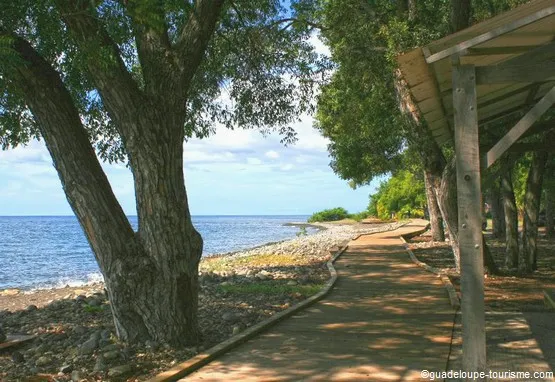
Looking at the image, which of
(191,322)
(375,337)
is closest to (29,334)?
(191,322)


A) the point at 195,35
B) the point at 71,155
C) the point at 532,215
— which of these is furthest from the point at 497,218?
the point at 71,155

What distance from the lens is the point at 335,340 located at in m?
6.87

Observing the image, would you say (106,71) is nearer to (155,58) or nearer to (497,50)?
(155,58)

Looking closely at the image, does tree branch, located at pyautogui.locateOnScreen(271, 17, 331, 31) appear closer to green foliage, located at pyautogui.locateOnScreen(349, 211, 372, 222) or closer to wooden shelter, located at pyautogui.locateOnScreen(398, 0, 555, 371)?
wooden shelter, located at pyautogui.locateOnScreen(398, 0, 555, 371)

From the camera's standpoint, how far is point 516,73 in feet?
15.6

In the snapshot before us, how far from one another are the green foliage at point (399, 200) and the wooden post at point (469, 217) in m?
48.5

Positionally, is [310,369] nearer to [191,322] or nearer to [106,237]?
[191,322]

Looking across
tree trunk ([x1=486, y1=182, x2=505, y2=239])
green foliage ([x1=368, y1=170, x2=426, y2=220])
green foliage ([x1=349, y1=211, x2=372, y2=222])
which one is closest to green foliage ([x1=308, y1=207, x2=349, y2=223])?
green foliage ([x1=349, y1=211, x2=372, y2=222])

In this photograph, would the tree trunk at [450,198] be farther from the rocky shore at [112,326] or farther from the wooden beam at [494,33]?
the wooden beam at [494,33]

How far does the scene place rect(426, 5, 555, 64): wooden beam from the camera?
444cm

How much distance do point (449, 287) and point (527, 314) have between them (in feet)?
8.00

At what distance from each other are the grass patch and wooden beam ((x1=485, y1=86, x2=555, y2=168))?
669 centimetres

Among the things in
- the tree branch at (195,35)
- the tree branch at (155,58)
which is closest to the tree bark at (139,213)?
the tree branch at (155,58)

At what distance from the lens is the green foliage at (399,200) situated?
5491 centimetres
